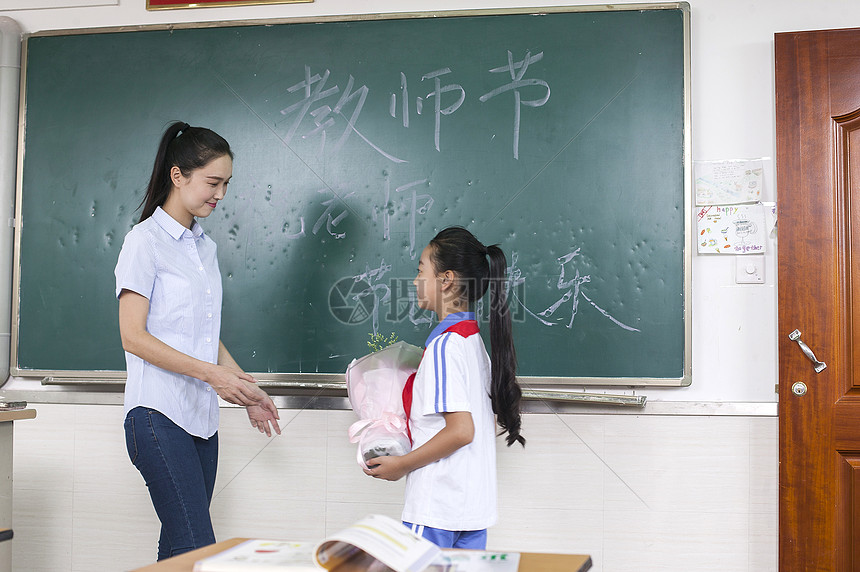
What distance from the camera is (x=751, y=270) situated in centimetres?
251

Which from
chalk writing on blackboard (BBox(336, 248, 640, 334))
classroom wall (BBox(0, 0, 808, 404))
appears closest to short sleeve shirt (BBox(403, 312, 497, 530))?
chalk writing on blackboard (BBox(336, 248, 640, 334))

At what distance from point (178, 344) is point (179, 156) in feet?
1.59

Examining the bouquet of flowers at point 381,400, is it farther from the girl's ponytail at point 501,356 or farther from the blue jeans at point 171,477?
the blue jeans at point 171,477

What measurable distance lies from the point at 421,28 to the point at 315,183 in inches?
26.0

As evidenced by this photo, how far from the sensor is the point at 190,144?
1975 millimetres

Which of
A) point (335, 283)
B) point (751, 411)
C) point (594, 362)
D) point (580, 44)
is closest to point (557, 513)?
point (594, 362)

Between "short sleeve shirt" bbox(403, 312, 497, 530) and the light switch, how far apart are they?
1.18 meters

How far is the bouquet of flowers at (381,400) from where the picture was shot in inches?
70.1

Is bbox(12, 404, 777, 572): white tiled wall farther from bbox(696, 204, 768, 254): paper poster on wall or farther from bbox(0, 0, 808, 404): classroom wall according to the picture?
bbox(696, 204, 768, 254): paper poster on wall

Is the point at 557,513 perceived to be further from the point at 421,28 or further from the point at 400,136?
the point at 421,28

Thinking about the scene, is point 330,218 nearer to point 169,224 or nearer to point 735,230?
point 169,224

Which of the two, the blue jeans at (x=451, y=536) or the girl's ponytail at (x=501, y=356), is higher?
the girl's ponytail at (x=501, y=356)

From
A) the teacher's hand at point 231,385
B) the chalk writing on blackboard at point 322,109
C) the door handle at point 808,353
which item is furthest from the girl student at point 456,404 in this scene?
the door handle at point 808,353

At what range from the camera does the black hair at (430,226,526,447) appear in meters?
1.84
